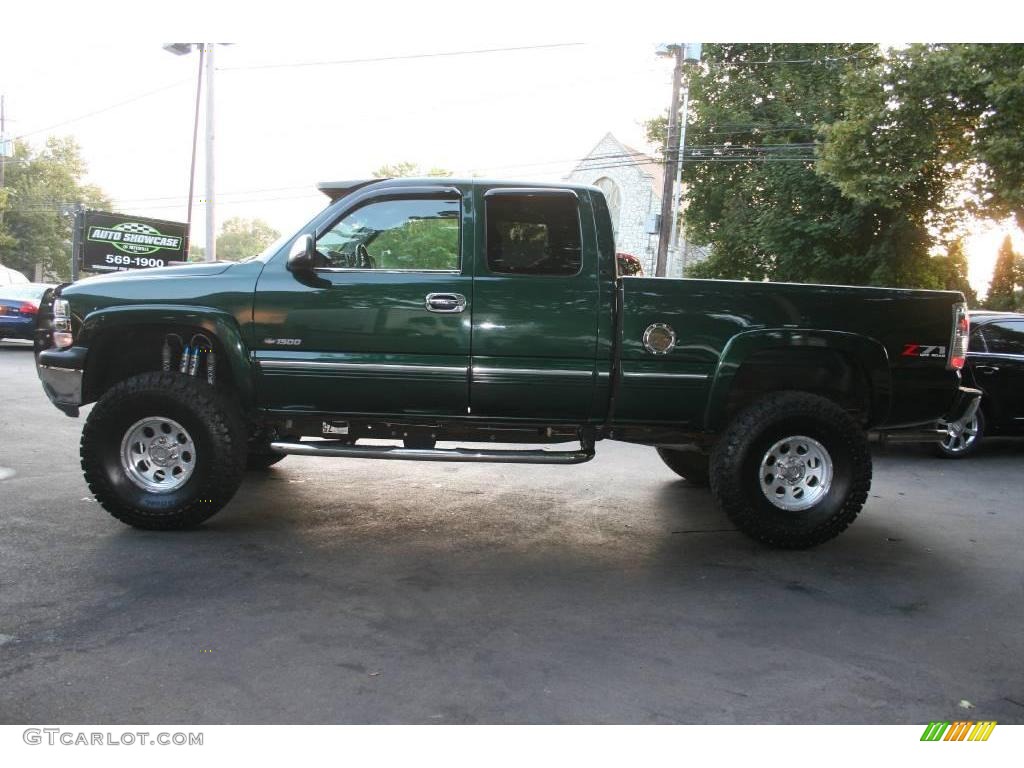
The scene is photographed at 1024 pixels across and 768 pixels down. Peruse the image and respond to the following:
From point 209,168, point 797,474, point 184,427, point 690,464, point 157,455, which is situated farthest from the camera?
point 209,168

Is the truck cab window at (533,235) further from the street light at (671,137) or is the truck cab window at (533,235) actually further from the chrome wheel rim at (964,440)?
the street light at (671,137)

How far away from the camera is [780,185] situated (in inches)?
1028

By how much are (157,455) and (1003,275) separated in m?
32.3

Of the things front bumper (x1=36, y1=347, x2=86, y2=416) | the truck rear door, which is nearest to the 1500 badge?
the truck rear door

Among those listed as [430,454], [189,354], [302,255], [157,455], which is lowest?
[157,455]

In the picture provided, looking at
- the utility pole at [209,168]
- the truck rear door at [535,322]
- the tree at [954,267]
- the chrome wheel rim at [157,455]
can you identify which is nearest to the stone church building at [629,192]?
the tree at [954,267]

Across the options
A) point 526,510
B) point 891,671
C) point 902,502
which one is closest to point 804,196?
point 902,502

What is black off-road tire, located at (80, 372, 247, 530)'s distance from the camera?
5.05m

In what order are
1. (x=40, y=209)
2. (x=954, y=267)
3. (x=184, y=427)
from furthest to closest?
(x=40, y=209), (x=954, y=267), (x=184, y=427)

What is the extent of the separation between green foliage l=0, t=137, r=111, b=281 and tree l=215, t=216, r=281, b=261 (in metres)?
62.3

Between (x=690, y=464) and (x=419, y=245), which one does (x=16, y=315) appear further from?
(x=690, y=464)

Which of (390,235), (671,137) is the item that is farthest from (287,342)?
(671,137)

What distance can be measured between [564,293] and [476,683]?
8.30 feet

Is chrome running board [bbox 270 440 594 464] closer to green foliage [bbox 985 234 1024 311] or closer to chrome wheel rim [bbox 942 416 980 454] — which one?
chrome wheel rim [bbox 942 416 980 454]
